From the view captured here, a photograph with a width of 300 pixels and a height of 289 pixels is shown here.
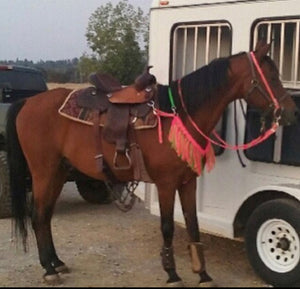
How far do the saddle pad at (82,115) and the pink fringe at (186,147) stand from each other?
192 millimetres

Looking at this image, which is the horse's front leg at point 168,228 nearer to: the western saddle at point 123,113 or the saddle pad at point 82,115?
the western saddle at point 123,113

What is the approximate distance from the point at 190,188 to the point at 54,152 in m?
1.25

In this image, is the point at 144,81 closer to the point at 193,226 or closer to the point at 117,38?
the point at 193,226

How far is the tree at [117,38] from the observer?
21.8 m

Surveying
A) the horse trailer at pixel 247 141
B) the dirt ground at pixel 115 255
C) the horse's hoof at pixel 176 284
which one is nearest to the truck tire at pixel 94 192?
the dirt ground at pixel 115 255

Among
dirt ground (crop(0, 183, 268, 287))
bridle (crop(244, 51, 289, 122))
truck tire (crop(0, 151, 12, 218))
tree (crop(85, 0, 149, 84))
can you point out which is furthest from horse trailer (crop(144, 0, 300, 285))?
tree (crop(85, 0, 149, 84))

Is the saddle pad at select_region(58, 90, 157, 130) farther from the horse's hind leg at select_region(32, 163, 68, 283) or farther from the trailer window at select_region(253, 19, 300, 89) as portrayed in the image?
the trailer window at select_region(253, 19, 300, 89)

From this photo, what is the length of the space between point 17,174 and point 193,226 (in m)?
1.75

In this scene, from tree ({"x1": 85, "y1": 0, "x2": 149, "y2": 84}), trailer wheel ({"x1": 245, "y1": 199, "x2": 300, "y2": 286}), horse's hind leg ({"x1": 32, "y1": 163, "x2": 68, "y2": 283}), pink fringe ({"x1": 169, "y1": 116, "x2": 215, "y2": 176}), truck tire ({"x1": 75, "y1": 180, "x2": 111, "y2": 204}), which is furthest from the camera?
tree ({"x1": 85, "y1": 0, "x2": 149, "y2": 84})

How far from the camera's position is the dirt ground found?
521cm

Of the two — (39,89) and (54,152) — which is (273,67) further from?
(39,89)

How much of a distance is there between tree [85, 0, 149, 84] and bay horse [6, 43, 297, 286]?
15.5 metres

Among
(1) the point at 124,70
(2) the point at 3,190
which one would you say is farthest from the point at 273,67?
(1) the point at 124,70

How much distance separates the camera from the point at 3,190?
7930mm
